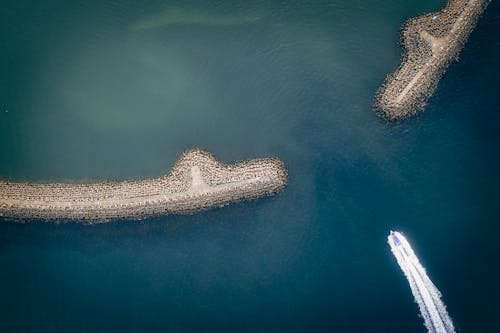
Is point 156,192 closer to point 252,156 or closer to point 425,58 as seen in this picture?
point 252,156

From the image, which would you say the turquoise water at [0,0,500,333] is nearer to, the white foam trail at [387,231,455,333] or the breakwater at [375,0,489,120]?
the white foam trail at [387,231,455,333]

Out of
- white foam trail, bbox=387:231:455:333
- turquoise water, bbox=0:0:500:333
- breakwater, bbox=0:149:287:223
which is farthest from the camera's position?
breakwater, bbox=0:149:287:223

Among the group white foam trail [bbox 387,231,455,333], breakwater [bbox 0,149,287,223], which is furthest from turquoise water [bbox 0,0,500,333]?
breakwater [bbox 0,149,287,223]

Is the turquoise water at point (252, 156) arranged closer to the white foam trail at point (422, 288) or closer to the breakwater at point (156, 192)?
the white foam trail at point (422, 288)

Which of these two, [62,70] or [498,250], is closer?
[498,250]

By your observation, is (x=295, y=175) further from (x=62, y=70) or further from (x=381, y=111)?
(x=62, y=70)

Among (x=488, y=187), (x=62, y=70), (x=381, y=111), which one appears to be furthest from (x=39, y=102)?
(x=488, y=187)
